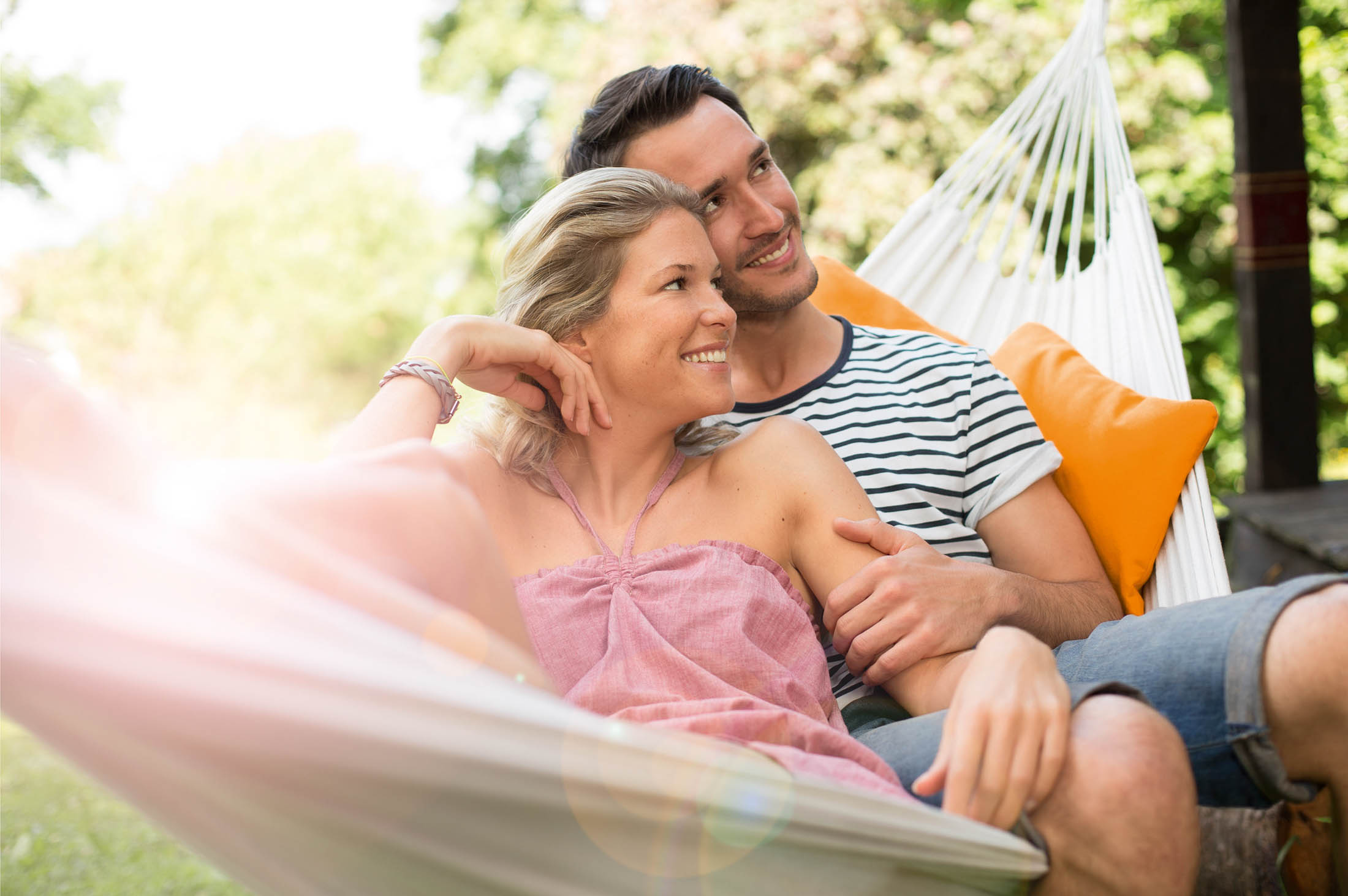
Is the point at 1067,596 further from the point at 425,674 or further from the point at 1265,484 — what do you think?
the point at 1265,484

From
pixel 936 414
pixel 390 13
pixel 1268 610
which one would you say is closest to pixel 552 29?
pixel 390 13

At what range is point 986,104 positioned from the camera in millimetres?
5613

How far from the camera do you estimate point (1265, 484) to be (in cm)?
359

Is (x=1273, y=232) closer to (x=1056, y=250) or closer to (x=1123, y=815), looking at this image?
(x=1056, y=250)

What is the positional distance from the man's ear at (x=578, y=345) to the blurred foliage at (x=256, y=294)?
8336 millimetres

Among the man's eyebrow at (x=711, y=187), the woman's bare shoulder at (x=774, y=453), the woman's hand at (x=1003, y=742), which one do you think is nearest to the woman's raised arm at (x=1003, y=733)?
the woman's hand at (x=1003, y=742)

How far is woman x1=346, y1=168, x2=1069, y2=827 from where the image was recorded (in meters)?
1.28

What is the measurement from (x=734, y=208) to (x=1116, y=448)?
78cm

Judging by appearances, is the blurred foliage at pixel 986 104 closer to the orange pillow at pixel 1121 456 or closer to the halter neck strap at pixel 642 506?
the orange pillow at pixel 1121 456

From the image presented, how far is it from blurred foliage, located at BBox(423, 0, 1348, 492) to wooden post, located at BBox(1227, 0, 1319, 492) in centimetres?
182

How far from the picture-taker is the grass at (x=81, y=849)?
2.47 metres

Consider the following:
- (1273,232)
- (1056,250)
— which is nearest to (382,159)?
(1273,232)

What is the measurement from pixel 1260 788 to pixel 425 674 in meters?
0.80

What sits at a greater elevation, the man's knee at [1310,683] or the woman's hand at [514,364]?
the woman's hand at [514,364]
